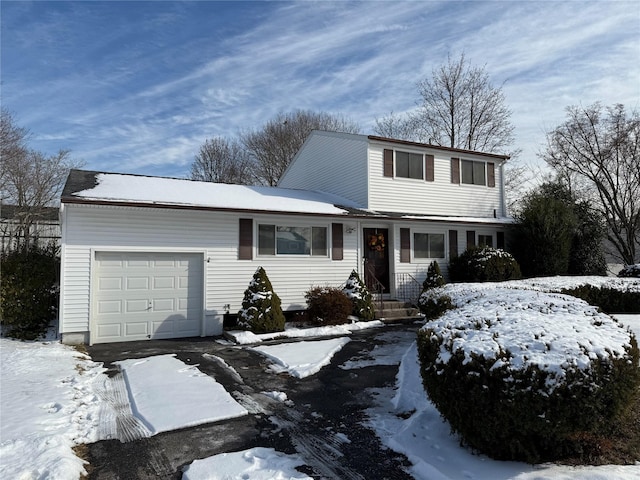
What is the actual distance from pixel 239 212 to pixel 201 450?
728cm

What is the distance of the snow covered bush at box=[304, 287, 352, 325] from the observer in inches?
423

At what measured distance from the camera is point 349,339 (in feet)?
30.8

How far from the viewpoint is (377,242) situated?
13461 mm

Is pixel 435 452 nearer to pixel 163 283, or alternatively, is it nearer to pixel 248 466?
pixel 248 466

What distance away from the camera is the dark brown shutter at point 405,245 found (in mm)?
13539

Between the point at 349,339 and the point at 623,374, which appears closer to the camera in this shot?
the point at 623,374

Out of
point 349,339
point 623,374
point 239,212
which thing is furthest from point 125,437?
point 239,212

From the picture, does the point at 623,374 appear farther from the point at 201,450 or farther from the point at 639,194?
the point at 639,194

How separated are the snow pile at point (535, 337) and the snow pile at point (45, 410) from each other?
360 cm

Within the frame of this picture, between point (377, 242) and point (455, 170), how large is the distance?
Result: 476 centimetres

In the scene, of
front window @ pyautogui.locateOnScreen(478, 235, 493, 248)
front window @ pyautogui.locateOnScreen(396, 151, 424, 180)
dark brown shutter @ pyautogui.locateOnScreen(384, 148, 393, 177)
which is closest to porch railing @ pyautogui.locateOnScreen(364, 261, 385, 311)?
dark brown shutter @ pyautogui.locateOnScreen(384, 148, 393, 177)

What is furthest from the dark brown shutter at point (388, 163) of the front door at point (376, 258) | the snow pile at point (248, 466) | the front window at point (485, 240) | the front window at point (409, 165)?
the snow pile at point (248, 466)

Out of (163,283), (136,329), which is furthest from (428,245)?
(136,329)

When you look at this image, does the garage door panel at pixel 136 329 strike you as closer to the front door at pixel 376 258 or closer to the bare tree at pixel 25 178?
the front door at pixel 376 258
